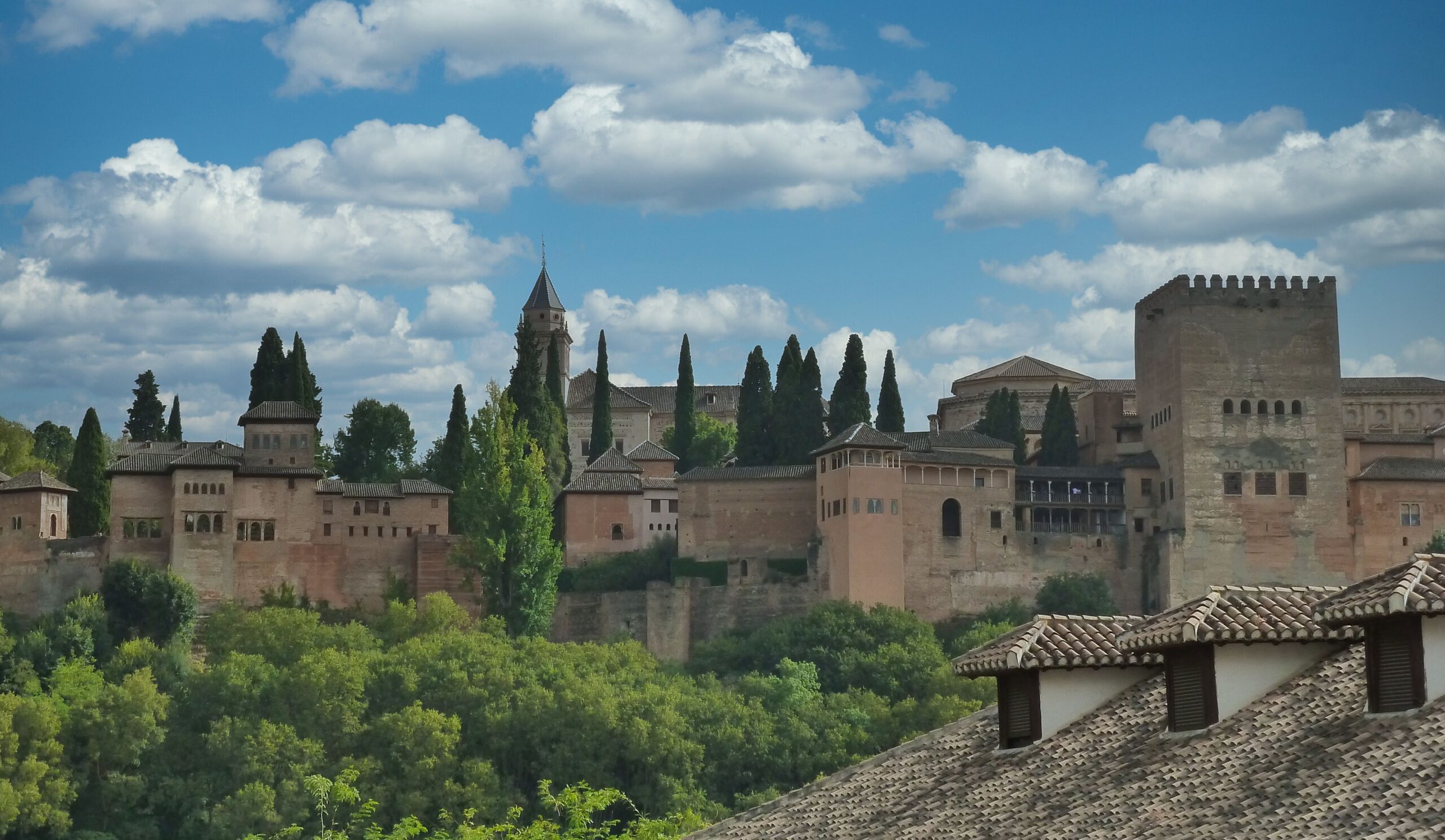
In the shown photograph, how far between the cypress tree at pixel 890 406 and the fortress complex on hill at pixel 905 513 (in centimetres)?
216

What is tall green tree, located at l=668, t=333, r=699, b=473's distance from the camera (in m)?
73.2

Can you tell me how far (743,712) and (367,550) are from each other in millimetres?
13365

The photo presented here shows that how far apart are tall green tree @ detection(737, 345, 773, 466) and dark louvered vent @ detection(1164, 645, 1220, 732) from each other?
49.3 meters

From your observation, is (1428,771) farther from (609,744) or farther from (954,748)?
(609,744)

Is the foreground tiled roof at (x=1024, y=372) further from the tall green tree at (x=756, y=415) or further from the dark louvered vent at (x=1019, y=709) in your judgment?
the dark louvered vent at (x=1019, y=709)

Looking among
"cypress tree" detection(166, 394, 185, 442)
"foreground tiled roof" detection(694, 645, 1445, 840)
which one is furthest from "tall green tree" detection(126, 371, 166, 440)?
"foreground tiled roof" detection(694, 645, 1445, 840)

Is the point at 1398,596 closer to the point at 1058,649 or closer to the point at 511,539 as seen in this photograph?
the point at 1058,649

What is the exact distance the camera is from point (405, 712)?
5106 cm

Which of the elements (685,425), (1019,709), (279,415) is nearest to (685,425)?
(685,425)

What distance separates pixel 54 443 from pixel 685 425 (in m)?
26.7

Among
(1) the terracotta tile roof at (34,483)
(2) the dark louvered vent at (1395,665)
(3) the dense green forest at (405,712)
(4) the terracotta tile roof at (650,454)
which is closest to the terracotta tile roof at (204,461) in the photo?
(3) the dense green forest at (405,712)

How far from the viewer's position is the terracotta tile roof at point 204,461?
58.8m

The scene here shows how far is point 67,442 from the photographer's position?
8694cm

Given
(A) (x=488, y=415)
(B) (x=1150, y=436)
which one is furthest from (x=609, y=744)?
(B) (x=1150, y=436)
